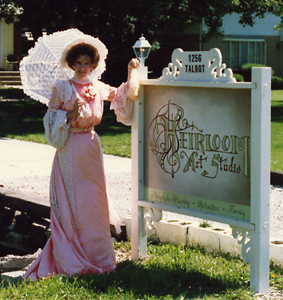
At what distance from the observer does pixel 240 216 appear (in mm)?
4043

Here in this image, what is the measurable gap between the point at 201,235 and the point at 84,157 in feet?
4.35

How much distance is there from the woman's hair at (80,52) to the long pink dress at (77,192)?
0.57 feet

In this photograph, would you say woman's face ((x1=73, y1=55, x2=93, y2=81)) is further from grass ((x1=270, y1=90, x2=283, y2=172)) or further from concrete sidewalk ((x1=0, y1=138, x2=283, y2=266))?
grass ((x1=270, y1=90, x2=283, y2=172))

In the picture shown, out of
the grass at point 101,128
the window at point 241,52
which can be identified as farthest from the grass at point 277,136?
the window at point 241,52

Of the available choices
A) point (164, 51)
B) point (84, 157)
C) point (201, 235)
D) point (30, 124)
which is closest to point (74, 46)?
point (84, 157)

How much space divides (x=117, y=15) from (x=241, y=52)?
1581 cm

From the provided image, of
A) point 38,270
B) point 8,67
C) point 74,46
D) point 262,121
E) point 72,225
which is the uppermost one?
point 8,67

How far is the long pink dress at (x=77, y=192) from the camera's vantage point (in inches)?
177

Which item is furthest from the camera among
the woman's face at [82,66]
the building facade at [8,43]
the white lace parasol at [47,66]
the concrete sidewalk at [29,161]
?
the building facade at [8,43]

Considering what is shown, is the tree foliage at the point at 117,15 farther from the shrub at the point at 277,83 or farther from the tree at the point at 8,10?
the shrub at the point at 277,83

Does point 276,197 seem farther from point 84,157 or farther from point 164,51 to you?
point 164,51

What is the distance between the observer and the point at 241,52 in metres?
33.0

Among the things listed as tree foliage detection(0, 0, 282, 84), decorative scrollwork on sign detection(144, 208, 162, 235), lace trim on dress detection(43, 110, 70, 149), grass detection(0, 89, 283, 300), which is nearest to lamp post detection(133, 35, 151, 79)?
lace trim on dress detection(43, 110, 70, 149)

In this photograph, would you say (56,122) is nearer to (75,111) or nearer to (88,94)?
(75,111)
